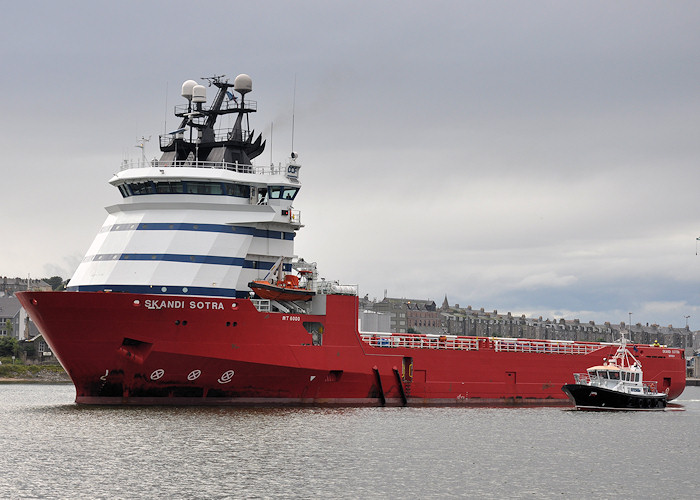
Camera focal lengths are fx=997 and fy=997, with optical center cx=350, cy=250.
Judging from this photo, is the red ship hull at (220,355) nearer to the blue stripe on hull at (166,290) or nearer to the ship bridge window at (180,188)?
the blue stripe on hull at (166,290)

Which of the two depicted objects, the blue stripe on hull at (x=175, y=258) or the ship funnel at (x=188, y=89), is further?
Answer: the ship funnel at (x=188, y=89)

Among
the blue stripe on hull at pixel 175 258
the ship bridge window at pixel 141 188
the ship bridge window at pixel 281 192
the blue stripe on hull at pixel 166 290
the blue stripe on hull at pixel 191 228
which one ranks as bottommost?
the blue stripe on hull at pixel 166 290

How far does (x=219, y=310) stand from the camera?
117ft

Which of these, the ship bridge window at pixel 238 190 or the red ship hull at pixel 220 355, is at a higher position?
the ship bridge window at pixel 238 190

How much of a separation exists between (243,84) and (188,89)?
7.92 ft

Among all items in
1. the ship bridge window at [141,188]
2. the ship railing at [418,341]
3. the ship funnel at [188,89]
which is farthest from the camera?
the ship funnel at [188,89]

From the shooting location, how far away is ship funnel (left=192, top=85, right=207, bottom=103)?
139 ft

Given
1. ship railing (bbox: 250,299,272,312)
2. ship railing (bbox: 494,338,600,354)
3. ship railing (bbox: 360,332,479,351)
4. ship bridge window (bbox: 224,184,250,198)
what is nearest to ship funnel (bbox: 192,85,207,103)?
ship bridge window (bbox: 224,184,250,198)

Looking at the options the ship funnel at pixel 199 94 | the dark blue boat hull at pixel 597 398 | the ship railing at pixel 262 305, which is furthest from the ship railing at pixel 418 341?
the ship funnel at pixel 199 94

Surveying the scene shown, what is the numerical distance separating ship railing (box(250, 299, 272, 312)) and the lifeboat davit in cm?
19

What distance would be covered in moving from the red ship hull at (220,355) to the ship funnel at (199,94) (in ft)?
33.8

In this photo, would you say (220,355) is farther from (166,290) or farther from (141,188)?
(141,188)

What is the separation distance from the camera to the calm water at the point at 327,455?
23172 mm

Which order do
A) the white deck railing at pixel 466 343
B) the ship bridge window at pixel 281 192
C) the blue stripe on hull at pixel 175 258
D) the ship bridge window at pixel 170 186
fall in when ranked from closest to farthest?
the blue stripe on hull at pixel 175 258, the ship bridge window at pixel 170 186, the ship bridge window at pixel 281 192, the white deck railing at pixel 466 343
